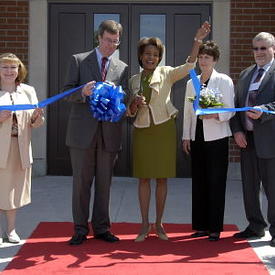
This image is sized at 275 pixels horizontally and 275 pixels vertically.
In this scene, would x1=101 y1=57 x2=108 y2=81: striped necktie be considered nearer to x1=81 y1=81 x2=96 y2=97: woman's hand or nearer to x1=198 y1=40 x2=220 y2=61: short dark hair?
x1=81 y1=81 x2=96 y2=97: woman's hand

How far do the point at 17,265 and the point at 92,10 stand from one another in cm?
520

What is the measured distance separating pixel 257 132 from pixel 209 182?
670 millimetres

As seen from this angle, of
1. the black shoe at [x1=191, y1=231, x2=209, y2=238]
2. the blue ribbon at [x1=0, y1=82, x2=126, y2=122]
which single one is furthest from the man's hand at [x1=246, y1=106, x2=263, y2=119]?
the black shoe at [x1=191, y1=231, x2=209, y2=238]

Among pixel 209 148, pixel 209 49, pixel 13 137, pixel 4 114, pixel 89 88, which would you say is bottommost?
pixel 209 148

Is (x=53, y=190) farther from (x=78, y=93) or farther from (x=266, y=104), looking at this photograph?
(x=266, y=104)

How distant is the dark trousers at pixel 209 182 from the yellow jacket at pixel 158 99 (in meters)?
0.41

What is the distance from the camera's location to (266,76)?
5367mm

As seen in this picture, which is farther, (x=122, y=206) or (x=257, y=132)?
(x=122, y=206)

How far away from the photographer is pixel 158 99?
5.41 meters

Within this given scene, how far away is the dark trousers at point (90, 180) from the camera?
5.36 m

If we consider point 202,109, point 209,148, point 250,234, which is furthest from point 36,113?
point 250,234

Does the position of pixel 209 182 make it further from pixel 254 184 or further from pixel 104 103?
pixel 104 103

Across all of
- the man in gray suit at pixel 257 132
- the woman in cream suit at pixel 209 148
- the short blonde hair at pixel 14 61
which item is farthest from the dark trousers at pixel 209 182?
the short blonde hair at pixel 14 61

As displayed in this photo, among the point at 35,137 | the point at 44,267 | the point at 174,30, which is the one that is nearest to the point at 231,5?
the point at 174,30
